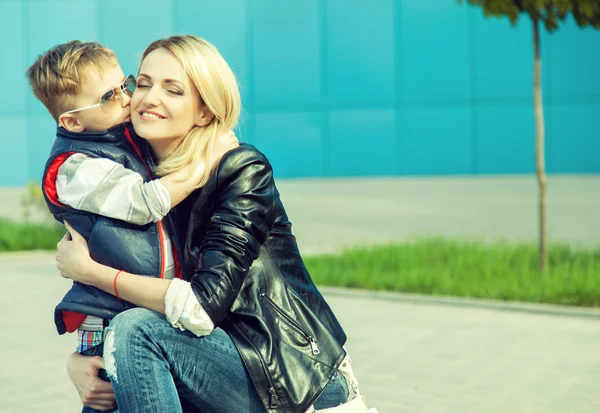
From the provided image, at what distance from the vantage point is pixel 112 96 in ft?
9.17

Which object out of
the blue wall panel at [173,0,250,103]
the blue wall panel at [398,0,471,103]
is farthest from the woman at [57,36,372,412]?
the blue wall panel at [398,0,471,103]

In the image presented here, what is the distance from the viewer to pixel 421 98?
21.5 m

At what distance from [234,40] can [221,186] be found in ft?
63.5

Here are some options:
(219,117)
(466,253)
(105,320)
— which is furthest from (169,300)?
(466,253)

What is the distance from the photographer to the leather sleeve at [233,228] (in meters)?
2.54

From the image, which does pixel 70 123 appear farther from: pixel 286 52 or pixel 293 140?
pixel 286 52

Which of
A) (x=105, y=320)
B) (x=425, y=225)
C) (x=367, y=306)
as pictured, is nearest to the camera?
(x=105, y=320)

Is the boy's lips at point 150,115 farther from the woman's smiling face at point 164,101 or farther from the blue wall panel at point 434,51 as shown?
the blue wall panel at point 434,51

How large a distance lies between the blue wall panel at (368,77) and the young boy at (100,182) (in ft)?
61.4

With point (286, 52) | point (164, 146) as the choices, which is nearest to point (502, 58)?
point (286, 52)

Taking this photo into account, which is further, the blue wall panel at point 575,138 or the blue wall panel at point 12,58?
the blue wall panel at point 12,58

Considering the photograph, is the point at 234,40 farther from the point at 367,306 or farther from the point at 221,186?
the point at 221,186

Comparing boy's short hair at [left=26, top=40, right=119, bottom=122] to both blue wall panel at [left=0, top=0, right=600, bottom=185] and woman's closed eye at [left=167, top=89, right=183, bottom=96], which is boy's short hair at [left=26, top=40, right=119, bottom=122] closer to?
woman's closed eye at [left=167, top=89, right=183, bottom=96]

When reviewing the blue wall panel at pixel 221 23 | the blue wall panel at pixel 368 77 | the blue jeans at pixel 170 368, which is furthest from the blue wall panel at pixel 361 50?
the blue jeans at pixel 170 368
